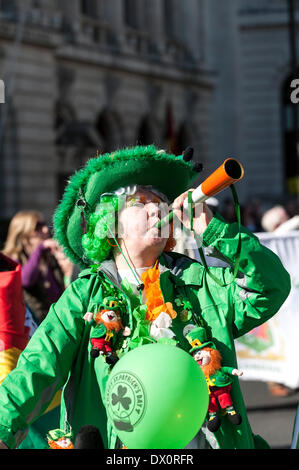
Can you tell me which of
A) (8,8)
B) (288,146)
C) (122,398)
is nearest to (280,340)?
(122,398)

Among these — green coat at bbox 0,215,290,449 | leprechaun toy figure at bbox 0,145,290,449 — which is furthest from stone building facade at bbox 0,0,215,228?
green coat at bbox 0,215,290,449

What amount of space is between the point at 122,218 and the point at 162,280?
0.87 feet

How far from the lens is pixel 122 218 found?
12.0 ft

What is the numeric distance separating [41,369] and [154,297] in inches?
18.5

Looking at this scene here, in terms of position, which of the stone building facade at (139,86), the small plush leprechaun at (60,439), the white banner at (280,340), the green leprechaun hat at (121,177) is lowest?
the white banner at (280,340)

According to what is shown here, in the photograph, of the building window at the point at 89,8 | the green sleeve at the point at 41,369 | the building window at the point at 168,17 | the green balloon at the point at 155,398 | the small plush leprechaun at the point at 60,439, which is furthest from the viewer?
the building window at the point at 168,17

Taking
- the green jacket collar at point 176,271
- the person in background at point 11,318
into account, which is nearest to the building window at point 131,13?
the person in background at point 11,318

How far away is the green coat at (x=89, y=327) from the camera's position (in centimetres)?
335

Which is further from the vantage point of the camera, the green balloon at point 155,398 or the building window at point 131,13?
the building window at point 131,13

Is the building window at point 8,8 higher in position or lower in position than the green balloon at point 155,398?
higher

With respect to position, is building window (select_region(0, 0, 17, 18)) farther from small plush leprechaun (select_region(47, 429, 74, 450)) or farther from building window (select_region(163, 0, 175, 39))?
small plush leprechaun (select_region(47, 429, 74, 450))

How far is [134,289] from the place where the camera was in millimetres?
3635

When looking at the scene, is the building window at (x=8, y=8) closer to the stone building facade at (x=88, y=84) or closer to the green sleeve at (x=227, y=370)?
the stone building facade at (x=88, y=84)

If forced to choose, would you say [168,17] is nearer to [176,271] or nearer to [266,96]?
[266,96]
